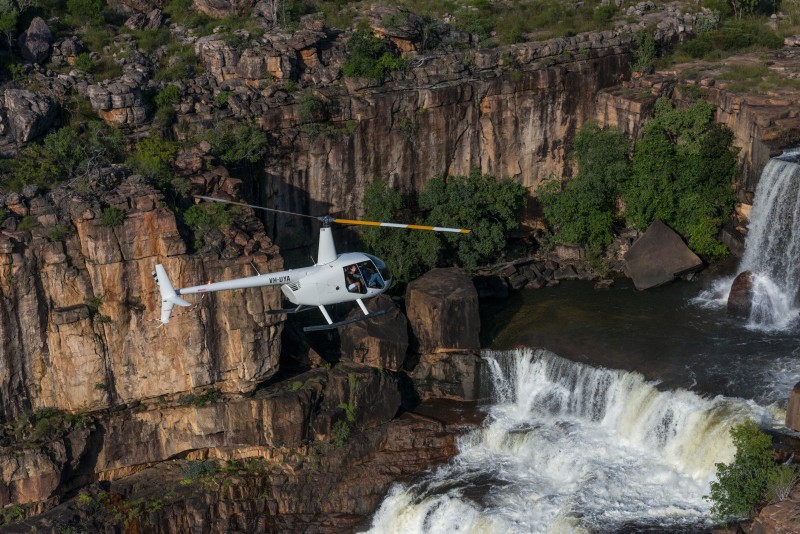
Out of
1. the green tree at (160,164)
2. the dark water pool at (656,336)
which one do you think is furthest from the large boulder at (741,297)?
the green tree at (160,164)

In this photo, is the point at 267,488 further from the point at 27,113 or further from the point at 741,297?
the point at 741,297

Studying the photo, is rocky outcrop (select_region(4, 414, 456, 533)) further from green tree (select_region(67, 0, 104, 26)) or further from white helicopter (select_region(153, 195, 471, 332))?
green tree (select_region(67, 0, 104, 26))

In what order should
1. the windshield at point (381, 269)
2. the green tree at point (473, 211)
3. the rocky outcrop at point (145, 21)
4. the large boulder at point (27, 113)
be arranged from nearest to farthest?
1. the windshield at point (381, 269)
2. the large boulder at point (27, 113)
3. the green tree at point (473, 211)
4. the rocky outcrop at point (145, 21)

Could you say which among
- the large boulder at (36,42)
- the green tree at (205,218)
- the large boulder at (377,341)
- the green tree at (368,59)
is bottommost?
the large boulder at (377,341)

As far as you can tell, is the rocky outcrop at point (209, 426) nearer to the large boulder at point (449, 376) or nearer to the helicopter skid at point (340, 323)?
the large boulder at point (449, 376)

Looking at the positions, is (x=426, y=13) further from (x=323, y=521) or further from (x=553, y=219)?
(x=323, y=521)

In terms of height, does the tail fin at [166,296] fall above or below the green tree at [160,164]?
below

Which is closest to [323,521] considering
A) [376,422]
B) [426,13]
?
[376,422]
